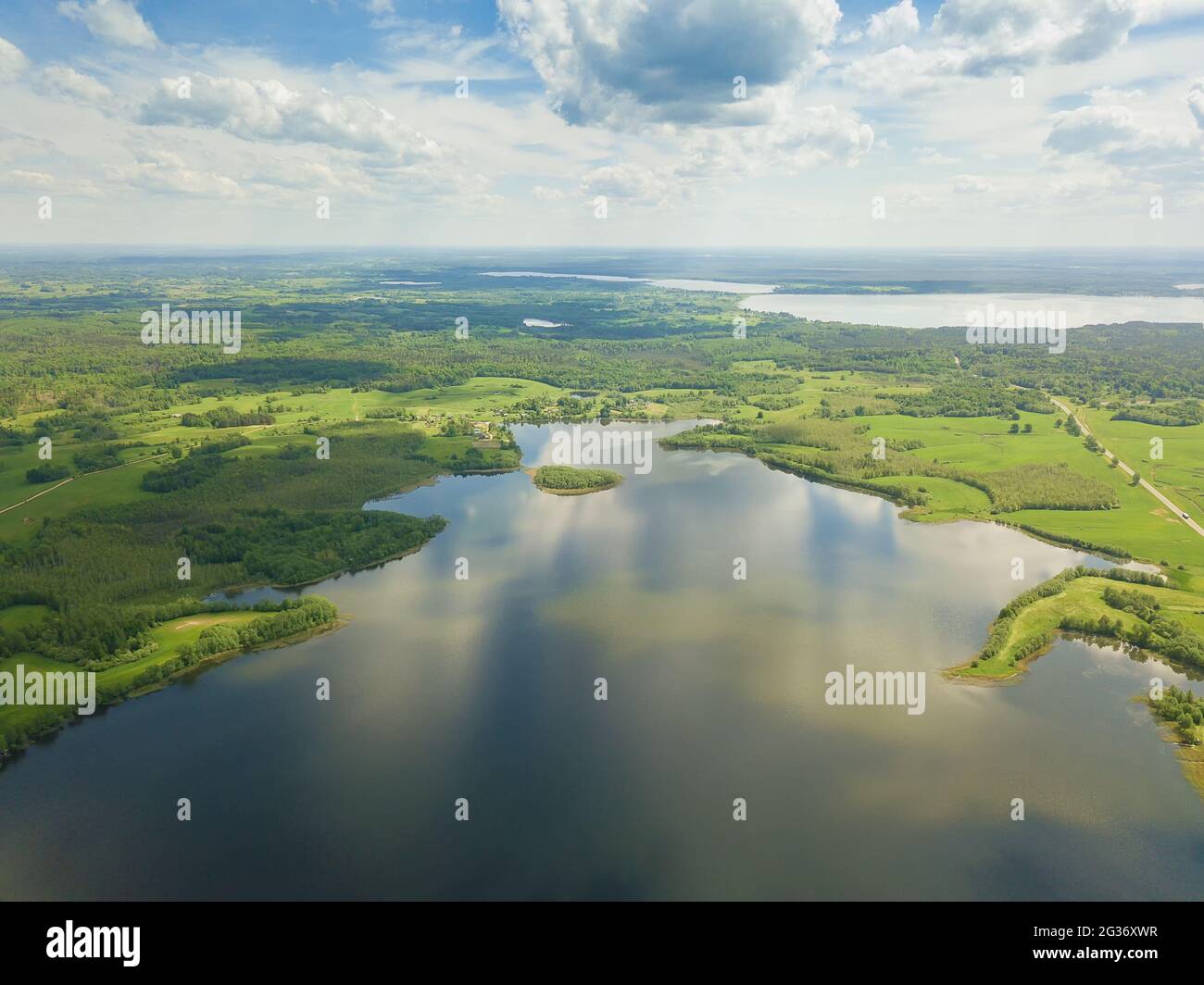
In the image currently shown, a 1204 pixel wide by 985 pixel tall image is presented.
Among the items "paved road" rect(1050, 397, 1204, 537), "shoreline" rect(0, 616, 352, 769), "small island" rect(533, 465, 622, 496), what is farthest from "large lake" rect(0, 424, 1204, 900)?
"paved road" rect(1050, 397, 1204, 537)

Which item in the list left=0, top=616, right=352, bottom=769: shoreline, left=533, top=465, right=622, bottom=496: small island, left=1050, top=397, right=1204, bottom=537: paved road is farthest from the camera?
left=533, top=465, right=622, bottom=496: small island

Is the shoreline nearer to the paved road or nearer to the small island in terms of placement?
the small island

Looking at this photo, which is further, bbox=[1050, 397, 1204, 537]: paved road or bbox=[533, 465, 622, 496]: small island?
bbox=[533, 465, 622, 496]: small island

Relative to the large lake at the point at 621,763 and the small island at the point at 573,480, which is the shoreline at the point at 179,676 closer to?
the large lake at the point at 621,763

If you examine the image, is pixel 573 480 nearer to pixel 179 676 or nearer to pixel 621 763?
pixel 179 676

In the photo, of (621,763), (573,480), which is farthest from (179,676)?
(573,480)

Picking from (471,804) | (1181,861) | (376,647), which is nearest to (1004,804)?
(1181,861)

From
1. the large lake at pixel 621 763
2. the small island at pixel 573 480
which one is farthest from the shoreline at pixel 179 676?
the small island at pixel 573 480
